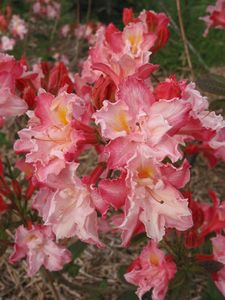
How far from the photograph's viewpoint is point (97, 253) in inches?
106

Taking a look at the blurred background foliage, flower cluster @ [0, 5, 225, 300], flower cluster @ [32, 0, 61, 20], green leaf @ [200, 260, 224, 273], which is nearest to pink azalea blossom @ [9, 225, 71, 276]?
flower cluster @ [0, 5, 225, 300]

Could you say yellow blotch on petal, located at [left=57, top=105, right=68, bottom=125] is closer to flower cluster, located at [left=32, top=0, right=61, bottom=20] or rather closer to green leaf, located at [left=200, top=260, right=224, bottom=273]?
green leaf, located at [left=200, top=260, right=224, bottom=273]

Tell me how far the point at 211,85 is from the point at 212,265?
0.56 meters

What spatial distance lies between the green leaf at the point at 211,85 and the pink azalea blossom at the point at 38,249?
2.09ft

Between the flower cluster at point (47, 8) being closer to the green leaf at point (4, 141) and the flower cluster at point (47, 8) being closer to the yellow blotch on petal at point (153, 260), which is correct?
the green leaf at point (4, 141)

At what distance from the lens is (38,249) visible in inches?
69.2

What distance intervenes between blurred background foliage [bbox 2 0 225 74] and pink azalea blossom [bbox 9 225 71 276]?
2.40 metres

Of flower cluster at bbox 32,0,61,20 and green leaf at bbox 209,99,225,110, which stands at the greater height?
green leaf at bbox 209,99,225,110

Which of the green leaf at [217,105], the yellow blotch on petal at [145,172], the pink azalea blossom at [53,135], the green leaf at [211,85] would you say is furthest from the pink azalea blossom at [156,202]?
the green leaf at [217,105]

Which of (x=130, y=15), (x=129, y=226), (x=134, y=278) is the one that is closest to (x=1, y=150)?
(x=130, y=15)

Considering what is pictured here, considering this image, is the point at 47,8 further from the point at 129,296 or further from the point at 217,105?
the point at 129,296

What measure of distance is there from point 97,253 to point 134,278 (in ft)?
3.70

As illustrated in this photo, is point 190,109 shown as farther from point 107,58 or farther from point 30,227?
point 30,227

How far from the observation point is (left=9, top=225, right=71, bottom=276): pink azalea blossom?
173 centimetres
